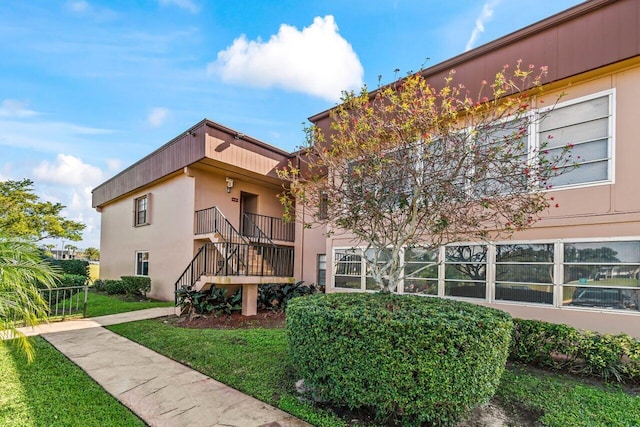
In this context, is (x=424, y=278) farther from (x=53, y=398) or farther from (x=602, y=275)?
(x=53, y=398)

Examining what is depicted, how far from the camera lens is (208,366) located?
4996 mm

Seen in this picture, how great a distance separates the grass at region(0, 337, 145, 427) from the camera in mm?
3387

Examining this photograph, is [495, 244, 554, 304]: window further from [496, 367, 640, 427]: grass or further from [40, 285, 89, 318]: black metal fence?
[40, 285, 89, 318]: black metal fence

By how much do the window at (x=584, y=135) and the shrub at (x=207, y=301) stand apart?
795 centimetres

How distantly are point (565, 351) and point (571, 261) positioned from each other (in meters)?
1.65

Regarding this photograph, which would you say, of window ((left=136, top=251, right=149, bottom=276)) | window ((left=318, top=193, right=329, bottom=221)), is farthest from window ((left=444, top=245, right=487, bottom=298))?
window ((left=136, top=251, right=149, bottom=276))

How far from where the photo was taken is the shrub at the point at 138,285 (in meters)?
12.7

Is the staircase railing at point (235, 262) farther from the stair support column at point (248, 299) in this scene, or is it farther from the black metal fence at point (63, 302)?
the black metal fence at point (63, 302)

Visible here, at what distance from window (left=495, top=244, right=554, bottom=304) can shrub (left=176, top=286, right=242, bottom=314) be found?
21.3 feet

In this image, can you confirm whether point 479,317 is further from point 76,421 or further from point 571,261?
point 76,421

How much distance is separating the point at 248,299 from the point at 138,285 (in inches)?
251

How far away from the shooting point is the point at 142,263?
46.2 ft

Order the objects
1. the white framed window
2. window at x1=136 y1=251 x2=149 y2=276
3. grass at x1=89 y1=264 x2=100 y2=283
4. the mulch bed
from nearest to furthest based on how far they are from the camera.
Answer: the white framed window
the mulch bed
window at x1=136 y1=251 x2=149 y2=276
grass at x1=89 y1=264 x2=100 y2=283

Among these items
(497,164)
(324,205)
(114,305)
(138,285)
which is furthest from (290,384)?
(138,285)
